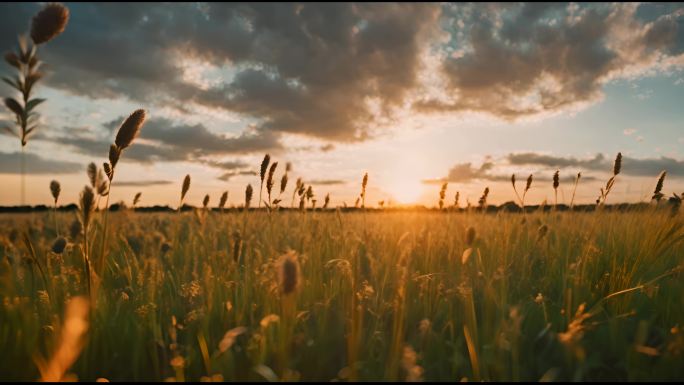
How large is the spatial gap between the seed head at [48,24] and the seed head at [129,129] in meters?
0.46

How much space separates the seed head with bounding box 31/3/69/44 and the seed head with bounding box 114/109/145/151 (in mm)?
458

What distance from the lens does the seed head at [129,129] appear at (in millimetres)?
1989

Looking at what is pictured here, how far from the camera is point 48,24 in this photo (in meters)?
1.93

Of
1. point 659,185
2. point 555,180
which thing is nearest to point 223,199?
point 555,180

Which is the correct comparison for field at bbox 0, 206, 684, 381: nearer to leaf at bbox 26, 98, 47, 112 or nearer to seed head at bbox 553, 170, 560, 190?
leaf at bbox 26, 98, 47, 112

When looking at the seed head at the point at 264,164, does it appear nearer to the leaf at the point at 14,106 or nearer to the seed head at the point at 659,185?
the leaf at the point at 14,106

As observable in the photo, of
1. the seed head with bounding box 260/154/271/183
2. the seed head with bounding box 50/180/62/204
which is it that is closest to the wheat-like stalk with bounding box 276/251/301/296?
the seed head with bounding box 260/154/271/183

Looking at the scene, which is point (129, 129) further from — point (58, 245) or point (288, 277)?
point (288, 277)

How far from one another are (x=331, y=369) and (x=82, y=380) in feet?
3.59

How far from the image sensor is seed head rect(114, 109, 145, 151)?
1.99 metres

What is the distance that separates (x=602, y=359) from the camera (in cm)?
206

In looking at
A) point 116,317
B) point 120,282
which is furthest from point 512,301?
point 120,282

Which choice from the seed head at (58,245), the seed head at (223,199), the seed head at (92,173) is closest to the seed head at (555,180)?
the seed head at (223,199)

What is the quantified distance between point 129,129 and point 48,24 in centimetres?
55
